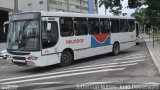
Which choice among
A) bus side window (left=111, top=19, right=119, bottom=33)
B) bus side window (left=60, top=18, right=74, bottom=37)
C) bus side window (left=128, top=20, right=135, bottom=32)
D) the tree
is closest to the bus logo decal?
bus side window (left=111, top=19, right=119, bottom=33)

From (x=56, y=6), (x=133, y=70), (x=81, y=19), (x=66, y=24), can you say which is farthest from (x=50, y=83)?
(x=56, y=6)

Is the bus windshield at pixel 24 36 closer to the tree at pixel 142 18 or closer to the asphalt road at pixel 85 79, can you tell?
the asphalt road at pixel 85 79

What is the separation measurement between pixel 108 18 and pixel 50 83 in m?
10.7

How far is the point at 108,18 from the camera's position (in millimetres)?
21828

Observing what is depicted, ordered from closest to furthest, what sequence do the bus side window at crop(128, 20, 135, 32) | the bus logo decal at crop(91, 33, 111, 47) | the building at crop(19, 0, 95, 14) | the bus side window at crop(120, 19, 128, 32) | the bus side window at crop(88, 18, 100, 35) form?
the bus side window at crop(88, 18, 100, 35) → the bus logo decal at crop(91, 33, 111, 47) → the bus side window at crop(120, 19, 128, 32) → the bus side window at crop(128, 20, 135, 32) → the building at crop(19, 0, 95, 14)

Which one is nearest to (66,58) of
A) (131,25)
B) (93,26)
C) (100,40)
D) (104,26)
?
(93,26)

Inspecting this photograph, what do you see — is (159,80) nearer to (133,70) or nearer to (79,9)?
(133,70)

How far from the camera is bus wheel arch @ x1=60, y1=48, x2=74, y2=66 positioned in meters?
17.1

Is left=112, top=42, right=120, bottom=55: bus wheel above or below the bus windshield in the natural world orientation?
below

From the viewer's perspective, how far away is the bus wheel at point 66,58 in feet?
56.1

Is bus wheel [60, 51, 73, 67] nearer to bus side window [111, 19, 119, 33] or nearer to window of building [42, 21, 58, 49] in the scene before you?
window of building [42, 21, 58, 49]

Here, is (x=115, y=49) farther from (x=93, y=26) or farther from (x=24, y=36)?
(x=24, y=36)

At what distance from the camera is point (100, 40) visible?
20453 millimetres

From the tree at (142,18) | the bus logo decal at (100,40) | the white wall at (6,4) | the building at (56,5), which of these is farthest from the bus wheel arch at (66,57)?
the building at (56,5)
